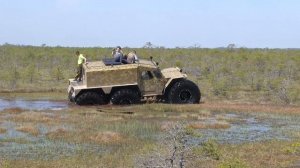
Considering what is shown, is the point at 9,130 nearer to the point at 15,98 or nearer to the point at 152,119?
the point at 152,119

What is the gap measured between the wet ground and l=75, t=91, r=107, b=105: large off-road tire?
74 cm

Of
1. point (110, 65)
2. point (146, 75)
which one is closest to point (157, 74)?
point (146, 75)

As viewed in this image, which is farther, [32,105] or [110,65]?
[110,65]

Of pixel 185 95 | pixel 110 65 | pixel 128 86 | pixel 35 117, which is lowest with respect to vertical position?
pixel 35 117

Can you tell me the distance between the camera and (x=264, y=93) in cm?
3684

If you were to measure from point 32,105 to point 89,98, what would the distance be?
109 inches

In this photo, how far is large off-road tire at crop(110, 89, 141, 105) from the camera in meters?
27.5

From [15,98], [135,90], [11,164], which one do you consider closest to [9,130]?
[11,164]

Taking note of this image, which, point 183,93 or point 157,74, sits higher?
point 157,74

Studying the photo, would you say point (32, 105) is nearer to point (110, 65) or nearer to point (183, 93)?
point (110, 65)

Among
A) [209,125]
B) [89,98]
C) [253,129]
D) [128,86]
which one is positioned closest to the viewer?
[253,129]

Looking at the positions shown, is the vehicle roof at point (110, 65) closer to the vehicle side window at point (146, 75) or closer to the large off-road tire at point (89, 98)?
the vehicle side window at point (146, 75)

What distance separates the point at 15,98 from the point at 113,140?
48.1 ft

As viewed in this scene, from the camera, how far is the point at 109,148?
1677cm
